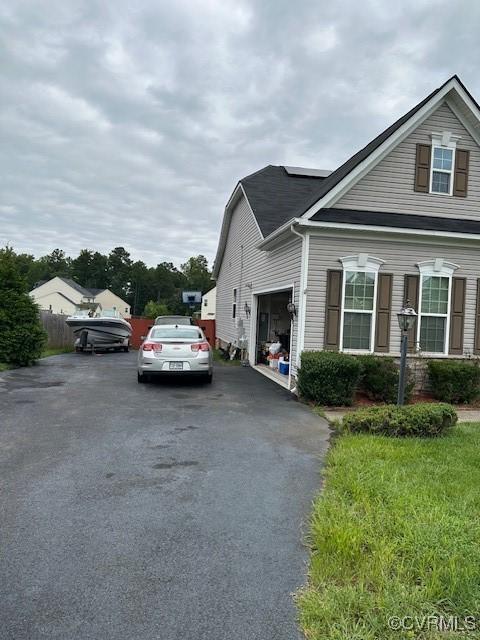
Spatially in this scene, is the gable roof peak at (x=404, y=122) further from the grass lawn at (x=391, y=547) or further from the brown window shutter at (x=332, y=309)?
the grass lawn at (x=391, y=547)

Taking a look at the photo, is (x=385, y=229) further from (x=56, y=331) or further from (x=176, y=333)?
(x=56, y=331)

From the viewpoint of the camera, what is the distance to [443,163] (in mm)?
10445

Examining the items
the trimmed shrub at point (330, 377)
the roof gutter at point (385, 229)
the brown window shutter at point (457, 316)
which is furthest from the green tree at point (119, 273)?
the trimmed shrub at point (330, 377)

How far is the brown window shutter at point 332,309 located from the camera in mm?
9461

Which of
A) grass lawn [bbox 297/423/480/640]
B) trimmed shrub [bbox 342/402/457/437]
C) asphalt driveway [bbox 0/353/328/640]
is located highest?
trimmed shrub [bbox 342/402/457/437]

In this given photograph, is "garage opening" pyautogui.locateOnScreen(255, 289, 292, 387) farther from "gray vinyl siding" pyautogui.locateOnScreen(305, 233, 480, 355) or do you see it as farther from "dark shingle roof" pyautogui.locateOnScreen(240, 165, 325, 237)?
"gray vinyl siding" pyautogui.locateOnScreen(305, 233, 480, 355)

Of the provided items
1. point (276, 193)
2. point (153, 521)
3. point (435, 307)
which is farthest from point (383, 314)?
point (276, 193)

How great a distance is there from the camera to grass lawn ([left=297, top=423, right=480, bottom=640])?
2.39m

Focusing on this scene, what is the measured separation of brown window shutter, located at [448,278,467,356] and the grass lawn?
5.55m

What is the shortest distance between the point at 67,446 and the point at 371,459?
3.78 meters

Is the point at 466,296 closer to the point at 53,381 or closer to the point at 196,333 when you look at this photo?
the point at 196,333

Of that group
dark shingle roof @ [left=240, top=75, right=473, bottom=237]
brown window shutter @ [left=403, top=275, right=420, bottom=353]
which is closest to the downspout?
brown window shutter @ [left=403, top=275, right=420, bottom=353]

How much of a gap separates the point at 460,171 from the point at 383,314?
4145mm

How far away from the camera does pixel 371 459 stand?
16.3ft
